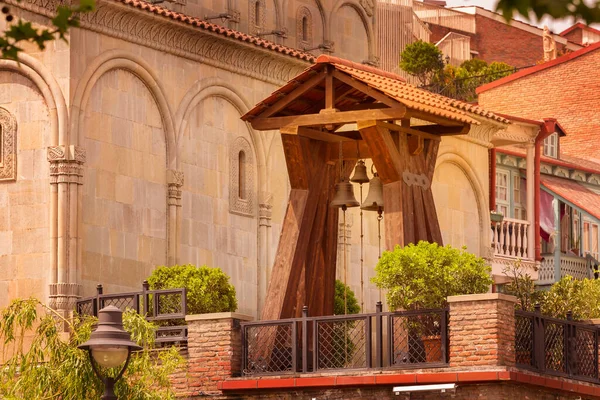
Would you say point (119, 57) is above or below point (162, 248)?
above

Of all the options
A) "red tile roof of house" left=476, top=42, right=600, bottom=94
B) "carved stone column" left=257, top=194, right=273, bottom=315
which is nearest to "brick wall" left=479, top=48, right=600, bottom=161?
"red tile roof of house" left=476, top=42, right=600, bottom=94

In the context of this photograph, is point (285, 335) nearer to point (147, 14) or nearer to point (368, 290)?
point (147, 14)

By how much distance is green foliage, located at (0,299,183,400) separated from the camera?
19.1 meters

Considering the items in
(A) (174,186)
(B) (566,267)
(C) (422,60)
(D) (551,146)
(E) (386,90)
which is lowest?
(B) (566,267)

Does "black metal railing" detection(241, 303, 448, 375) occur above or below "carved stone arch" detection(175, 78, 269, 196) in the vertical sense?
below

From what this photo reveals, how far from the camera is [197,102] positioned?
29.4m

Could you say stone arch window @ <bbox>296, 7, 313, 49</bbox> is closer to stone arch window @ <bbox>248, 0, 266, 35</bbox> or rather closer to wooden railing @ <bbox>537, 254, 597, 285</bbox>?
stone arch window @ <bbox>248, 0, 266, 35</bbox>

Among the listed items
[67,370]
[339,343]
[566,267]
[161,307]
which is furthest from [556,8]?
[566,267]

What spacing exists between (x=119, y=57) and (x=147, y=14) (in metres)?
0.92

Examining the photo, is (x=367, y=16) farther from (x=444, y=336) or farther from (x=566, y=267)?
(x=444, y=336)

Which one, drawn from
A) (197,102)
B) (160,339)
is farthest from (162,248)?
(160,339)

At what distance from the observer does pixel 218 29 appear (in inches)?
1155

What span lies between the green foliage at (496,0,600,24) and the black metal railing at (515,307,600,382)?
47.9 ft

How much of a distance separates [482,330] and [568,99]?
3415cm
